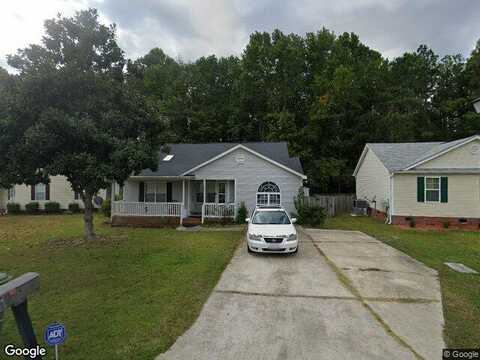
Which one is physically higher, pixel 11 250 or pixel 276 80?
pixel 276 80

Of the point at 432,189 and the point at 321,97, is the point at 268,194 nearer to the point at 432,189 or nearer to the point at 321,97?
the point at 432,189

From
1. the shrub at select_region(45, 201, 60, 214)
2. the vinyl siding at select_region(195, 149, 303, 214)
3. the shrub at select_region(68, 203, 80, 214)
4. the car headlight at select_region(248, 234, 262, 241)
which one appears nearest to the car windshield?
the car headlight at select_region(248, 234, 262, 241)

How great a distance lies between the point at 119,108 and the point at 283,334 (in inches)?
374

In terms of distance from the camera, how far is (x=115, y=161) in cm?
909

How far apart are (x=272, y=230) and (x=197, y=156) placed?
12.0m

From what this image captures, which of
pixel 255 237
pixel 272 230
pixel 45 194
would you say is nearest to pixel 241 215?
pixel 272 230

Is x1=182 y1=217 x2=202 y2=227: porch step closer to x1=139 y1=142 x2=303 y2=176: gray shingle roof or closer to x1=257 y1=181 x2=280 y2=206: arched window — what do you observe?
x1=139 y1=142 x2=303 y2=176: gray shingle roof

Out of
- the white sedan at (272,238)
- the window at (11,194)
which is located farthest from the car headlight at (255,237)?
the window at (11,194)

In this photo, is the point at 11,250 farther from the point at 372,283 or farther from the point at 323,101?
the point at 323,101

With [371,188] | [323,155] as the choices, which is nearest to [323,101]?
[323,155]

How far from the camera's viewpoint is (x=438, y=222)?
51.6 feet

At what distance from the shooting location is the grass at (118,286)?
13.3 feet

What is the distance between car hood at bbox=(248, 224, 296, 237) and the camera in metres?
8.80

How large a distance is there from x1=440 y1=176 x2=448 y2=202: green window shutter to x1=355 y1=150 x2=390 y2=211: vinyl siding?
272cm
